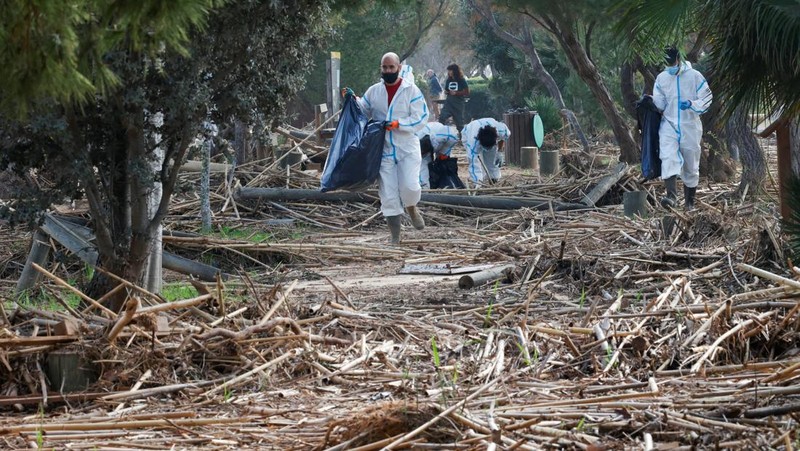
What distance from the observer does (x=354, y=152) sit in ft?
39.3

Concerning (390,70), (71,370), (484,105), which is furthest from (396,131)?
(484,105)

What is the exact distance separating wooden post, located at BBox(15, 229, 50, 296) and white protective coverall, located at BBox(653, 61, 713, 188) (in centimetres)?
737

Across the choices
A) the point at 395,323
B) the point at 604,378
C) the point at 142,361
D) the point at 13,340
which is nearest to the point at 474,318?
the point at 395,323

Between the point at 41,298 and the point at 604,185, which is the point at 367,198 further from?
the point at 41,298

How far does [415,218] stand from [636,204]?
2541 millimetres

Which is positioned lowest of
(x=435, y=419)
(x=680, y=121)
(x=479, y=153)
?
(x=435, y=419)

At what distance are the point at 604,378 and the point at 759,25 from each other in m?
2.26

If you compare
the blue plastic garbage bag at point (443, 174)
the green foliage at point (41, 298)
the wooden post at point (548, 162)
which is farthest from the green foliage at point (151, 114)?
the wooden post at point (548, 162)

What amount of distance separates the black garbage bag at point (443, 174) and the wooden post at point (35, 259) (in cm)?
749

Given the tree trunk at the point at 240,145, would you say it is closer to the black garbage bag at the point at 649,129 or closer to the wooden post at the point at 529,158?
the black garbage bag at the point at 649,129

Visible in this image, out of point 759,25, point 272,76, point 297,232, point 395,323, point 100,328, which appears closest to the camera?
point 100,328

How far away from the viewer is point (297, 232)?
43.9 ft

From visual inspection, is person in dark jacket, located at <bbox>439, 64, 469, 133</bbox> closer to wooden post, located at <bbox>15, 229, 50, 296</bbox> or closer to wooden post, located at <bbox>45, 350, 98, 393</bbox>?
wooden post, located at <bbox>15, 229, 50, 296</bbox>

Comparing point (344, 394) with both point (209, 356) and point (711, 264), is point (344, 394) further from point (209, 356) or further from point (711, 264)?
point (711, 264)
